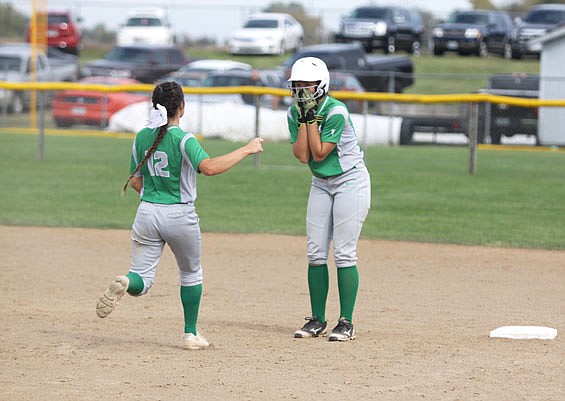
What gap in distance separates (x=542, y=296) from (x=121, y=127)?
1633 centimetres

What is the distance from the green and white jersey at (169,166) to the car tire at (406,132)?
16606 mm

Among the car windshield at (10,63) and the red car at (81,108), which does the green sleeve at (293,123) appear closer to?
the red car at (81,108)

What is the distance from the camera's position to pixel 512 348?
6.75 meters

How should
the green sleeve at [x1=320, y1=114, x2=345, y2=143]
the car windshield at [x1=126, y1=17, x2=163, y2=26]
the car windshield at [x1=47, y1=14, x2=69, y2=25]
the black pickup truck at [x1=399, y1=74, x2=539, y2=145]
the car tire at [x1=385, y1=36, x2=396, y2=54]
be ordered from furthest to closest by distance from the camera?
the car windshield at [x1=126, y1=17, x2=163, y2=26], the car windshield at [x1=47, y1=14, x2=69, y2=25], the car tire at [x1=385, y1=36, x2=396, y2=54], the black pickup truck at [x1=399, y1=74, x2=539, y2=145], the green sleeve at [x1=320, y1=114, x2=345, y2=143]

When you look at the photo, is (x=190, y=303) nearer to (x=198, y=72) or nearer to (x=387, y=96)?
(x=387, y=96)

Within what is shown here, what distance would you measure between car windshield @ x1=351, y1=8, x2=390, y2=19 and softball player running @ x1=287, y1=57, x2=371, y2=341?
34.4 m

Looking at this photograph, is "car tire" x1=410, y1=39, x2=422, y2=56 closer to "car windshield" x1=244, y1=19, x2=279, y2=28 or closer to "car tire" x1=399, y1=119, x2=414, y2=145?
"car windshield" x1=244, y1=19, x2=279, y2=28

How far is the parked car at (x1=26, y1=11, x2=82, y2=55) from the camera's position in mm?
41812

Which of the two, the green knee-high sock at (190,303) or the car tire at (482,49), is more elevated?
the car tire at (482,49)

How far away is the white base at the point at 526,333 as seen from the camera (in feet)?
23.0

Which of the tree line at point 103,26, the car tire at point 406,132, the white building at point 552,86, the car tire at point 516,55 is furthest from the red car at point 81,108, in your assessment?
the tree line at point 103,26

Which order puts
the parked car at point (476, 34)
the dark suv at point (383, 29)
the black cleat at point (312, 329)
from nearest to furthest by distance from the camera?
the black cleat at point (312, 329), the parked car at point (476, 34), the dark suv at point (383, 29)

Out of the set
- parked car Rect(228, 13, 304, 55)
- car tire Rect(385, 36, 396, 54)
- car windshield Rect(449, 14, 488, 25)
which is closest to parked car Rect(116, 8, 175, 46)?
parked car Rect(228, 13, 304, 55)

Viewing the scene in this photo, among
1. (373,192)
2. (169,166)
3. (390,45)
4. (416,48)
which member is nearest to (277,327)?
(169,166)
